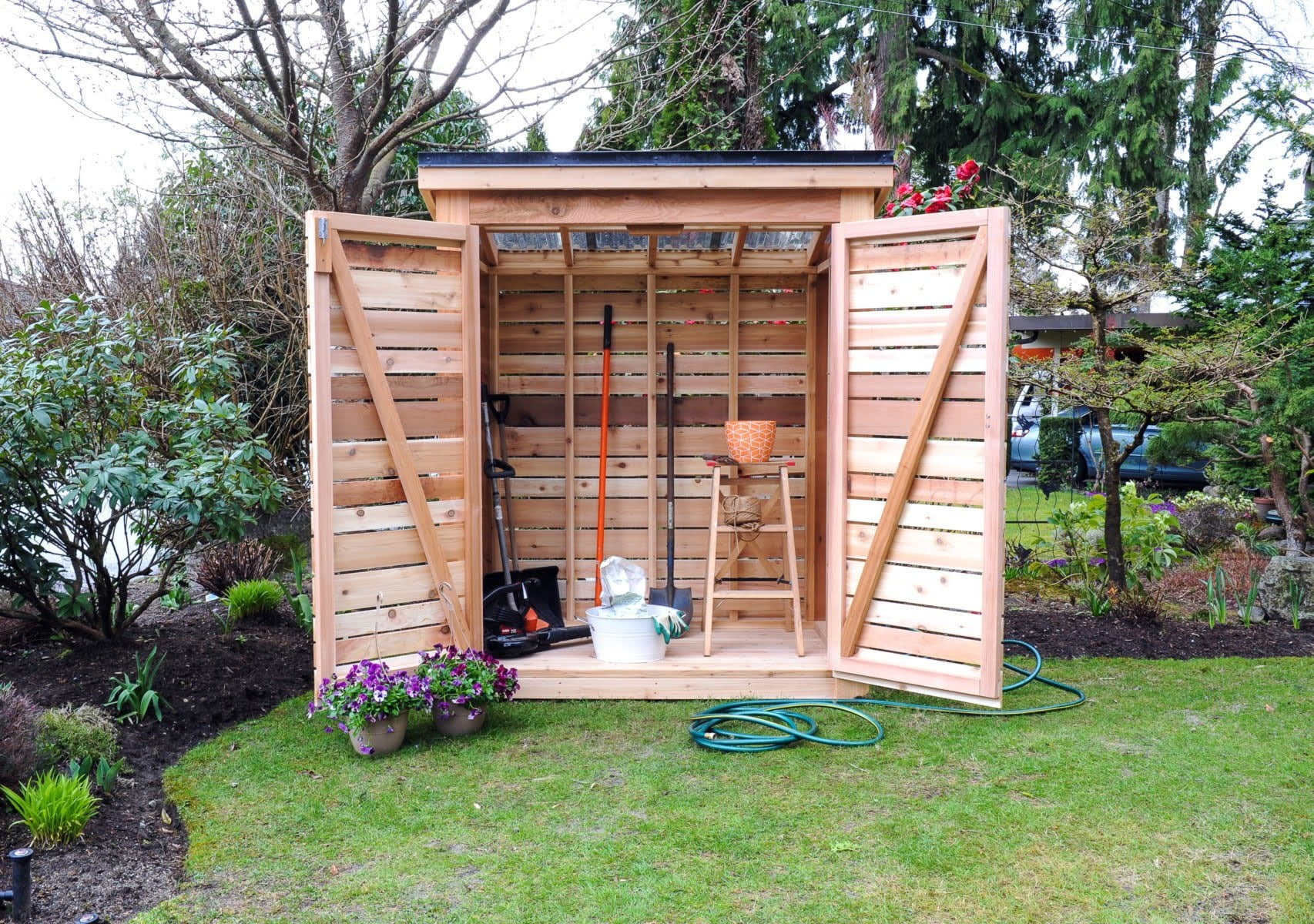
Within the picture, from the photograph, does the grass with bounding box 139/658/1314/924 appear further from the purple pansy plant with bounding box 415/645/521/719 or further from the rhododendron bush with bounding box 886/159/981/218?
the rhododendron bush with bounding box 886/159/981/218

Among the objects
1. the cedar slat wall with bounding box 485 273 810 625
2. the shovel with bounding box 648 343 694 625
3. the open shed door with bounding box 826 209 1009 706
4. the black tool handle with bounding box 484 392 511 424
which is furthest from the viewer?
the cedar slat wall with bounding box 485 273 810 625

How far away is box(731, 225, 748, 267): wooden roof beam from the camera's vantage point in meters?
4.31

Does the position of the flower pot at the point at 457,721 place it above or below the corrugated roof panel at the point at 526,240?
below

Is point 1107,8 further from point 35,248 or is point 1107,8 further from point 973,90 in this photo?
point 35,248

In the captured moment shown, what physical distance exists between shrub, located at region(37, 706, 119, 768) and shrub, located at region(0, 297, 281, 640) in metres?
0.79

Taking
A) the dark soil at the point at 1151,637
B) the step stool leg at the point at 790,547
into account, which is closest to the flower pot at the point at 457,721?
the step stool leg at the point at 790,547

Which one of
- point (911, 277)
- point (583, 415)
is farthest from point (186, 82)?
point (911, 277)

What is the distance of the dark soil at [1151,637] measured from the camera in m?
4.92

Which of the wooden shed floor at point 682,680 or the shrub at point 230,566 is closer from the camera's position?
the wooden shed floor at point 682,680

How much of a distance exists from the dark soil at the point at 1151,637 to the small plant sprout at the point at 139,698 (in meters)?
3.97

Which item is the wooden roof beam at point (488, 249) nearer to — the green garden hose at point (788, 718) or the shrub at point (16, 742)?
the green garden hose at point (788, 718)

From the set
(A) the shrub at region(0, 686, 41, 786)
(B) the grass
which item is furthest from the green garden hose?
(A) the shrub at region(0, 686, 41, 786)

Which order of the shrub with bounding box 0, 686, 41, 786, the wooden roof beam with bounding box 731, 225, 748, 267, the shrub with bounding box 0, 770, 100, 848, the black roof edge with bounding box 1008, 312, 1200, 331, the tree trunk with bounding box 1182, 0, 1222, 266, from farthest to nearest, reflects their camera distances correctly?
the tree trunk with bounding box 1182, 0, 1222, 266
the black roof edge with bounding box 1008, 312, 1200, 331
the wooden roof beam with bounding box 731, 225, 748, 267
the shrub with bounding box 0, 686, 41, 786
the shrub with bounding box 0, 770, 100, 848

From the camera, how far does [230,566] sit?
5.60 meters
